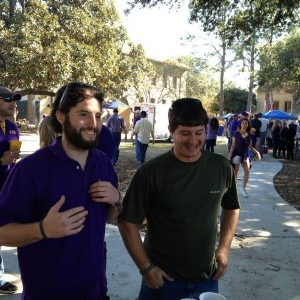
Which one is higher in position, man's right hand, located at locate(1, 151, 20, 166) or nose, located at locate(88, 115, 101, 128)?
nose, located at locate(88, 115, 101, 128)

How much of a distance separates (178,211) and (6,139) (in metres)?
1.99

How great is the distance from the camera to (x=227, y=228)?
7.88 ft

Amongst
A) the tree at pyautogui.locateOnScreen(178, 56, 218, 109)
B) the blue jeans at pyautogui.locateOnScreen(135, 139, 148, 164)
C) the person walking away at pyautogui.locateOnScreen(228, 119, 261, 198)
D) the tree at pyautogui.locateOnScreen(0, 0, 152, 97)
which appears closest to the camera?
the person walking away at pyautogui.locateOnScreen(228, 119, 261, 198)

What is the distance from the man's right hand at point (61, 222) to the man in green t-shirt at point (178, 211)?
0.47 metres

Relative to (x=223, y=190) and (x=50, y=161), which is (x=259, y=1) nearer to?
(x=223, y=190)

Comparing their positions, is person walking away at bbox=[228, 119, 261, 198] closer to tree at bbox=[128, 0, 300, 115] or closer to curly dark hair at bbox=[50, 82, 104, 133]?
tree at bbox=[128, 0, 300, 115]

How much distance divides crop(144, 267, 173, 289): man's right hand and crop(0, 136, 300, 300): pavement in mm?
1563

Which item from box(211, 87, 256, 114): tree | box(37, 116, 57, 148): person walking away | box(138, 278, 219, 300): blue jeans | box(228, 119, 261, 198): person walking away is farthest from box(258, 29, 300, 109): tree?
box(138, 278, 219, 300): blue jeans

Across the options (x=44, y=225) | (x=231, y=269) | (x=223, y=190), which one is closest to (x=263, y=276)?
(x=231, y=269)

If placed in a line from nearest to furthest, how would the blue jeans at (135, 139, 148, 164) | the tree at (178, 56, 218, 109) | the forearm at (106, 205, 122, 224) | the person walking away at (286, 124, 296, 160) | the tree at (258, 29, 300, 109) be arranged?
Answer: the forearm at (106, 205, 122, 224) → the blue jeans at (135, 139, 148, 164) → the person walking away at (286, 124, 296, 160) → the tree at (258, 29, 300, 109) → the tree at (178, 56, 218, 109)

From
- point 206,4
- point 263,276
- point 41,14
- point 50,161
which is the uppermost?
point 41,14

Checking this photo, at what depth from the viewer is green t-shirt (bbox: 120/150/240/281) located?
2.14m

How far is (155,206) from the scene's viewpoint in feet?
7.19

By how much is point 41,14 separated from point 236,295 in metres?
14.4
